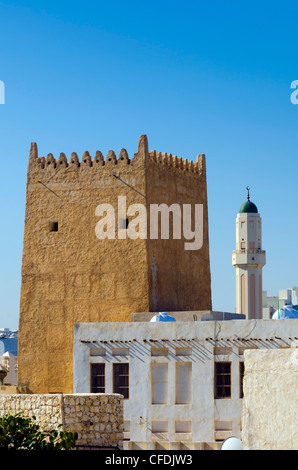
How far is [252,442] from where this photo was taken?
8.15m

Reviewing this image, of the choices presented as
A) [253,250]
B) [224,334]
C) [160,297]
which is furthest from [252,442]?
[253,250]

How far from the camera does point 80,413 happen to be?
1667 cm

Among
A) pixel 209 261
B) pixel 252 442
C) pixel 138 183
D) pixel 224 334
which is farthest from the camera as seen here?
pixel 209 261

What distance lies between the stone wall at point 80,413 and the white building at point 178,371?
7.92m

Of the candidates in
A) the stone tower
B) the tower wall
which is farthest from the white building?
the tower wall

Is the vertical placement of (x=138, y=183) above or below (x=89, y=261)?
above

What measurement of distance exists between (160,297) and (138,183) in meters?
3.70

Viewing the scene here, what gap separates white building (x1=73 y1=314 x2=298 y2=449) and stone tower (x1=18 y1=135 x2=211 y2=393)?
212cm

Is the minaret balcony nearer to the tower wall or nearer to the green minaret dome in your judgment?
the green minaret dome

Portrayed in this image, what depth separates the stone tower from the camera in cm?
2838

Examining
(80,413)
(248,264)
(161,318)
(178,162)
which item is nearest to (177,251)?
(178,162)

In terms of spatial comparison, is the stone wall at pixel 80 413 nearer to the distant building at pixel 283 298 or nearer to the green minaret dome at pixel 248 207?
the green minaret dome at pixel 248 207

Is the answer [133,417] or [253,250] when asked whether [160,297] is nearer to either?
[133,417]
